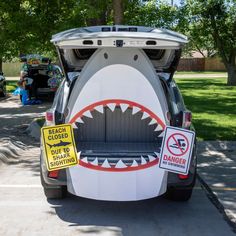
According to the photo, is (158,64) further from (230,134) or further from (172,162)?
(230,134)

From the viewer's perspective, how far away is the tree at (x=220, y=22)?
93.6 ft

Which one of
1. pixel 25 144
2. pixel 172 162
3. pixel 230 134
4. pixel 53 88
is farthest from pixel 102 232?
pixel 53 88

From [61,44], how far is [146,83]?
1009 mm

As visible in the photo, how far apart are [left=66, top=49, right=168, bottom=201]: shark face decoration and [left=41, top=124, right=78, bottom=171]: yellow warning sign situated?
3.8 inches

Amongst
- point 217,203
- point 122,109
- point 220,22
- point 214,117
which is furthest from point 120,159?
point 220,22

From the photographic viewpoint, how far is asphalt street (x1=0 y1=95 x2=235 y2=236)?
189 inches

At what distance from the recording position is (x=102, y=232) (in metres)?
4.73

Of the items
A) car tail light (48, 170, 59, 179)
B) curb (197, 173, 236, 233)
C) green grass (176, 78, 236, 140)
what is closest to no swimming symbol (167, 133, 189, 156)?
curb (197, 173, 236, 233)

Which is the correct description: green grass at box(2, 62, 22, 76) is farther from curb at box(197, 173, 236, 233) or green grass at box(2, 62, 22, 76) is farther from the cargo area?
the cargo area

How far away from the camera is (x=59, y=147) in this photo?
4.96 metres

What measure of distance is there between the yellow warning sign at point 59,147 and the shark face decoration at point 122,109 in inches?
3.8

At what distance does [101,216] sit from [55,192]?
74cm

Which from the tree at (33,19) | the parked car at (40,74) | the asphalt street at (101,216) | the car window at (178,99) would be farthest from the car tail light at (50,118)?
the parked car at (40,74)

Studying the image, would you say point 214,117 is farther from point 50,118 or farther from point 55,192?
point 50,118
